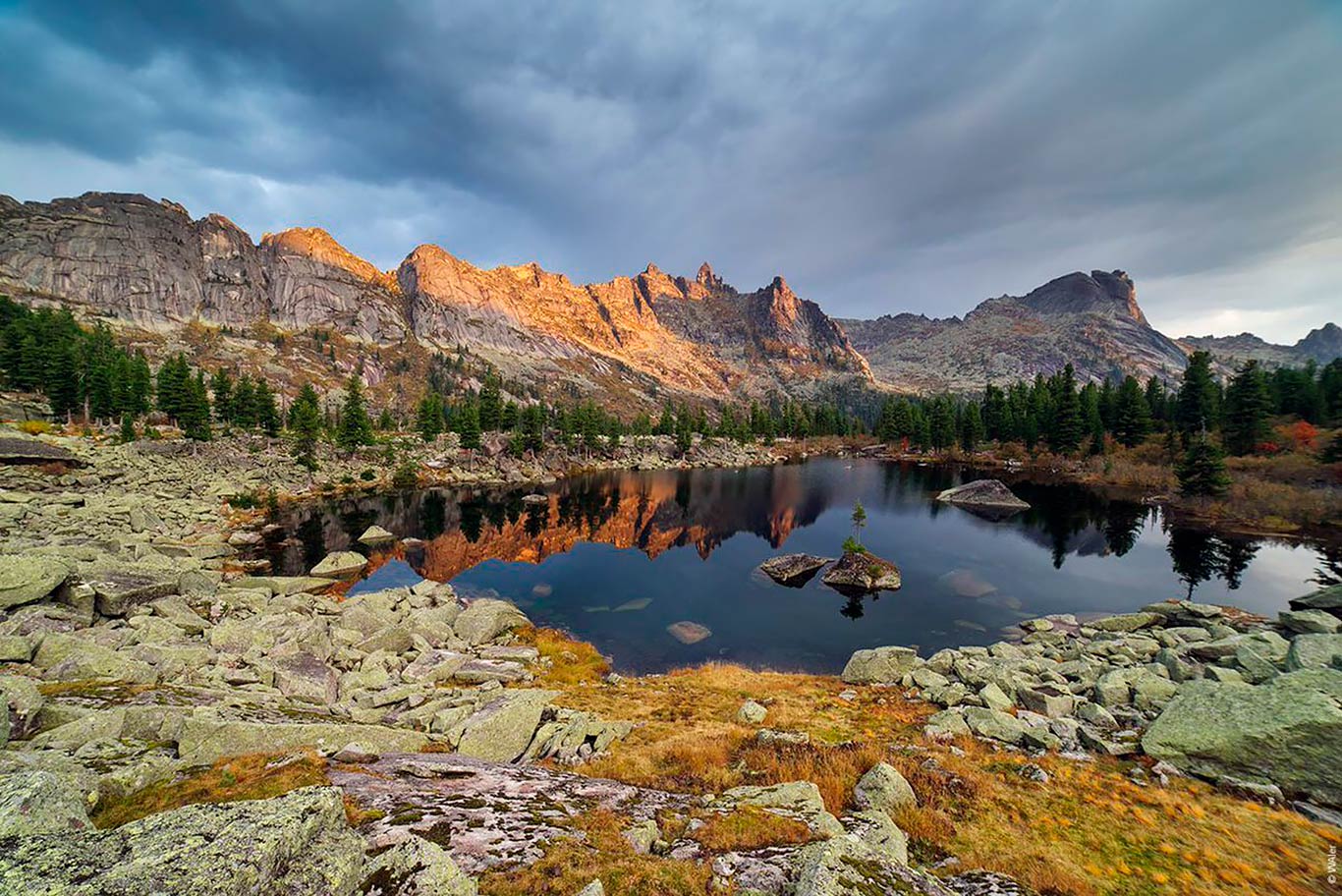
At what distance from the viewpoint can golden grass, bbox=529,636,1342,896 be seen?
30.4ft

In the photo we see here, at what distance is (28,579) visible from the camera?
2012 centimetres

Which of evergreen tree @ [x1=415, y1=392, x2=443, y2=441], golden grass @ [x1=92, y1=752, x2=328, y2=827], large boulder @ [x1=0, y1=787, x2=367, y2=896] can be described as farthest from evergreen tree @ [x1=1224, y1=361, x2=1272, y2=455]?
evergreen tree @ [x1=415, y1=392, x2=443, y2=441]

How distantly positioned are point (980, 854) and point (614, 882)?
7.55 metres

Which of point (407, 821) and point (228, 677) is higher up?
point (407, 821)

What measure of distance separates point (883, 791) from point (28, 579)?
32275 millimetres

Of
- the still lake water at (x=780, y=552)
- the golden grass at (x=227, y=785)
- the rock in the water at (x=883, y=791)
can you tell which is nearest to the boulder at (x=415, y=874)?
the golden grass at (x=227, y=785)

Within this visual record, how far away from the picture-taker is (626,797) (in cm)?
1042

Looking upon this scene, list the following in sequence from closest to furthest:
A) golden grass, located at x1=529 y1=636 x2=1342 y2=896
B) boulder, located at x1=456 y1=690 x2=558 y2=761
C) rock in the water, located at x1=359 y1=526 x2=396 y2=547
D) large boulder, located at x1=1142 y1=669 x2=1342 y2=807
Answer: golden grass, located at x1=529 y1=636 x2=1342 y2=896
large boulder, located at x1=1142 y1=669 x2=1342 y2=807
boulder, located at x1=456 y1=690 x2=558 y2=761
rock in the water, located at x1=359 y1=526 x2=396 y2=547

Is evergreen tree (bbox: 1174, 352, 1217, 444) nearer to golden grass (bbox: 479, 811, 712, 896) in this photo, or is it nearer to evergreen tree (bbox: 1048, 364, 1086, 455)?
evergreen tree (bbox: 1048, 364, 1086, 455)

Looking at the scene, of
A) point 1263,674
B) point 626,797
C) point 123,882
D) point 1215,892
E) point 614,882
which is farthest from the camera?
point 1263,674

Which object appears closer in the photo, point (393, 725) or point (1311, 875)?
point (1311, 875)

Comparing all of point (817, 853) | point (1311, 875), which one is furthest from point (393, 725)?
point (1311, 875)

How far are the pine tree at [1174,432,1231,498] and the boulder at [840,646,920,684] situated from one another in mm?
69017

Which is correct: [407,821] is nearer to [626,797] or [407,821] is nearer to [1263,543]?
[626,797]
